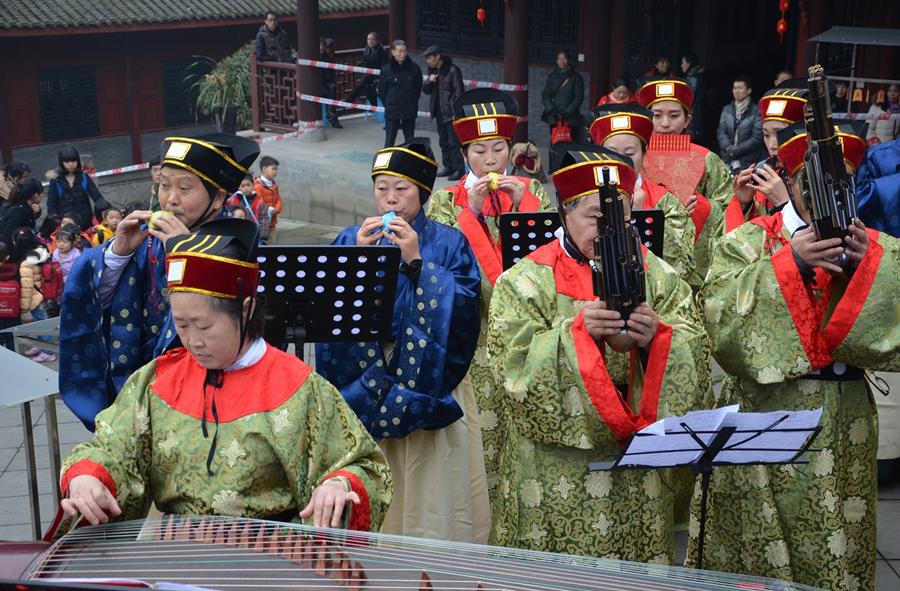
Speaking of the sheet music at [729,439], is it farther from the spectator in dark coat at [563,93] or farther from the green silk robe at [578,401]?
the spectator in dark coat at [563,93]

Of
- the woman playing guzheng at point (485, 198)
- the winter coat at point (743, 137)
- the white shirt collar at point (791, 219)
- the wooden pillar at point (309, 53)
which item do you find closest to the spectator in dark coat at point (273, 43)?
the wooden pillar at point (309, 53)

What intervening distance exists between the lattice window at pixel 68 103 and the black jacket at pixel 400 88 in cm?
1219

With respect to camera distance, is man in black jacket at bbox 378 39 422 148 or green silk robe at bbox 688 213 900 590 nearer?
green silk robe at bbox 688 213 900 590

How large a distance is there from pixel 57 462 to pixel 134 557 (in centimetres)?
253

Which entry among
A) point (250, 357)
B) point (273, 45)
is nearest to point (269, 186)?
point (273, 45)

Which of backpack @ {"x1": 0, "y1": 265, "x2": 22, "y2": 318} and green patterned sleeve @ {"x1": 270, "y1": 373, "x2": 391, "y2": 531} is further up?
green patterned sleeve @ {"x1": 270, "y1": 373, "x2": 391, "y2": 531}

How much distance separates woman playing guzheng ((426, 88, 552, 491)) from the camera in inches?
241

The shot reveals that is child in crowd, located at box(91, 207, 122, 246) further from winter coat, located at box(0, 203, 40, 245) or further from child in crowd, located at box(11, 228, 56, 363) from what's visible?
winter coat, located at box(0, 203, 40, 245)

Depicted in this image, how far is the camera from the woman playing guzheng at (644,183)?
6371 mm

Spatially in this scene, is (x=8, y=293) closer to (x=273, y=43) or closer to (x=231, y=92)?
(x=273, y=43)

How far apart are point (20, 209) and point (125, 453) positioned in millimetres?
10788

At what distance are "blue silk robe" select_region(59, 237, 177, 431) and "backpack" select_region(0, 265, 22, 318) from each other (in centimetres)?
630

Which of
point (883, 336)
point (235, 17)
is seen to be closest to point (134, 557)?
point (883, 336)

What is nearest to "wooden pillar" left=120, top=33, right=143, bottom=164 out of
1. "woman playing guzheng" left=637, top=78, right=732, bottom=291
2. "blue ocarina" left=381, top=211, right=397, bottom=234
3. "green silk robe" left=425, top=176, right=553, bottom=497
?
"woman playing guzheng" left=637, top=78, right=732, bottom=291
